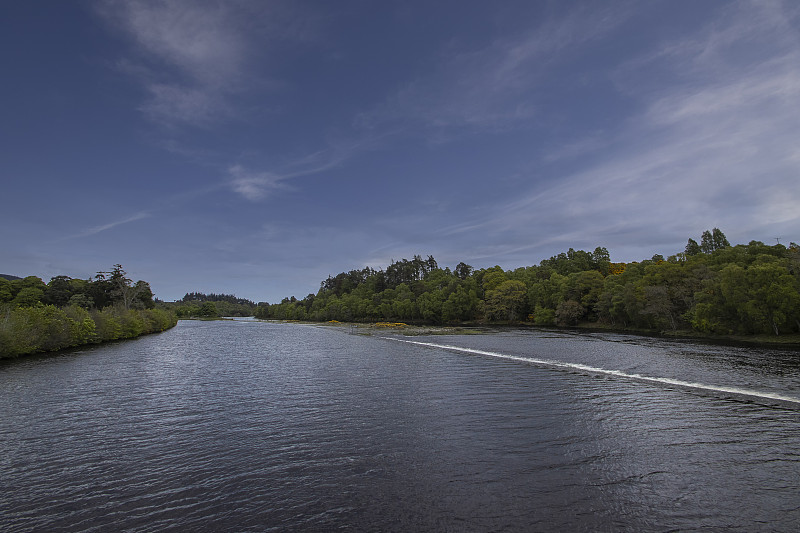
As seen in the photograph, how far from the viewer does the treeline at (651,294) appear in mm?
55750

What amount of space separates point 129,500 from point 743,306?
72365 millimetres

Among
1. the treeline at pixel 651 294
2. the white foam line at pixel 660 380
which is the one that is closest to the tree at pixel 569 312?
the treeline at pixel 651 294

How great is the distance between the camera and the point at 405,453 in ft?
51.3

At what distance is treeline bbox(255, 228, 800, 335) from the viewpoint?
55.8 m

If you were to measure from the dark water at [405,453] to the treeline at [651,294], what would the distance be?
32.2 meters

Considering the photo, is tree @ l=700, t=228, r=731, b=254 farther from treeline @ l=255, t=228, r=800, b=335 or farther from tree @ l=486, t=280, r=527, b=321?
tree @ l=486, t=280, r=527, b=321

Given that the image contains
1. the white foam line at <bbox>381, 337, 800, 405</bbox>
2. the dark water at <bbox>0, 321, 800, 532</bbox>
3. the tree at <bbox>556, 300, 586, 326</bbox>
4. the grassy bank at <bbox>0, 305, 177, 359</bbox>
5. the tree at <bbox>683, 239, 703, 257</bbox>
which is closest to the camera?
the dark water at <bbox>0, 321, 800, 532</bbox>

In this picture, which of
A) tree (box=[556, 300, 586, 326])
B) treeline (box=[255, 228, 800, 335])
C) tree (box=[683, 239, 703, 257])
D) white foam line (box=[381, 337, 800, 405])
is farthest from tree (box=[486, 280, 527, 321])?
white foam line (box=[381, 337, 800, 405])

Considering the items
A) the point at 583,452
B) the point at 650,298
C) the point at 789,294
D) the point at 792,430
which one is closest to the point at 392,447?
the point at 583,452

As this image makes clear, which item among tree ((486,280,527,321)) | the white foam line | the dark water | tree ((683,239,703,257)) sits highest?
tree ((683,239,703,257))

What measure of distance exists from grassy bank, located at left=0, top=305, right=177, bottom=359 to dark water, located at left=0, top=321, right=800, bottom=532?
483 inches

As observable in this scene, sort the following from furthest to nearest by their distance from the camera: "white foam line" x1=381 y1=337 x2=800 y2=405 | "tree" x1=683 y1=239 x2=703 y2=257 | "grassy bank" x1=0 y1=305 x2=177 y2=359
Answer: "tree" x1=683 y1=239 x2=703 y2=257, "grassy bank" x1=0 y1=305 x2=177 y2=359, "white foam line" x1=381 y1=337 x2=800 y2=405

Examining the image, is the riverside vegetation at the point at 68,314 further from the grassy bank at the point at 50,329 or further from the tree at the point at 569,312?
the tree at the point at 569,312

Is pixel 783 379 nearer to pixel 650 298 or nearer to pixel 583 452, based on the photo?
pixel 583 452
